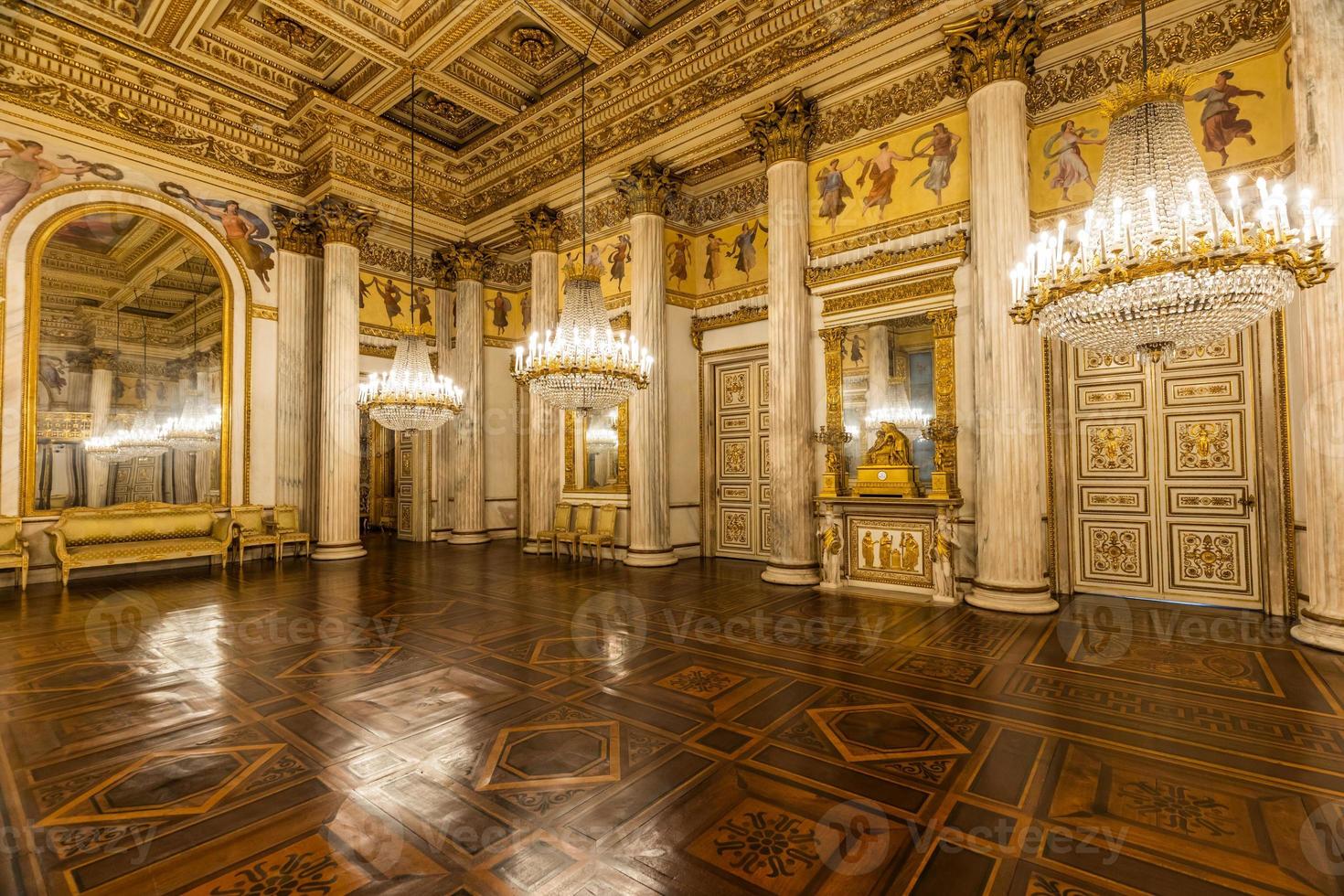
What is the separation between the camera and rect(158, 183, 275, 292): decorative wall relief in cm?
915

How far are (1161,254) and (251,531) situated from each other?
1076 centimetres

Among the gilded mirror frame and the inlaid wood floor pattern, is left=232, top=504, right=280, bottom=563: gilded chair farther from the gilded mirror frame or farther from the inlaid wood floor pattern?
the gilded mirror frame

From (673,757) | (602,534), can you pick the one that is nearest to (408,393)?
(602,534)

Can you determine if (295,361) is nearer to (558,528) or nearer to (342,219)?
(342,219)

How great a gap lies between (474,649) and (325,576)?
15.0ft

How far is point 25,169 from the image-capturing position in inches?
302

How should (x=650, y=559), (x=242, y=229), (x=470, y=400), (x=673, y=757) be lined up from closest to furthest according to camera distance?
(x=673, y=757)
(x=650, y=559)
(x=242, y=229)
(x=470, y=400)

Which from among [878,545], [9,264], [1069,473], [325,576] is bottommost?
[325,576]

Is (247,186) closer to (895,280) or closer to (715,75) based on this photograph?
(715,75)

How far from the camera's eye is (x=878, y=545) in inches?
261

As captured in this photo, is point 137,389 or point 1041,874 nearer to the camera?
point 1041,874

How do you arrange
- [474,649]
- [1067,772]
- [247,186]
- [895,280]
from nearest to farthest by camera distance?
[1067,772]
[474,649]
[895,280]
[247,186]

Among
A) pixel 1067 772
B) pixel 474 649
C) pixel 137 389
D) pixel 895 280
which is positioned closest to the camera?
pixel 1067 772

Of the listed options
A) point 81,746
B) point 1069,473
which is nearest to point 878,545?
point 1069,473
